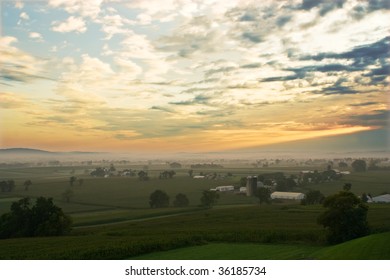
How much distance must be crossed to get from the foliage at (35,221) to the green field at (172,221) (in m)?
2.36

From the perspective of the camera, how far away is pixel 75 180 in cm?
6888

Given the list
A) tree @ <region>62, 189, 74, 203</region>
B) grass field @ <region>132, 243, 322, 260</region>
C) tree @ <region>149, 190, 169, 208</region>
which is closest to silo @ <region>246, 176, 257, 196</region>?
tree @ <region>149, 190, 169, 208</region>

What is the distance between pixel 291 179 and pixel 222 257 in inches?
2004

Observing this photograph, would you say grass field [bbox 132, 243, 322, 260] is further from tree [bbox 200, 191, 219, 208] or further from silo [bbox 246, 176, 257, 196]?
silo [bbox 246, 176, 257, 196]

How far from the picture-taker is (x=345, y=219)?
90.2ft

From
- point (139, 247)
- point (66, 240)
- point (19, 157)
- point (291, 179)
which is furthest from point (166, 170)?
point (139, 247)

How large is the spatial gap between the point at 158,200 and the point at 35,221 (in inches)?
963

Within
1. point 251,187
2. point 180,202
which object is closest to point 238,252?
point 180,202

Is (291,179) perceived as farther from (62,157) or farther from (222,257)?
(222,257)

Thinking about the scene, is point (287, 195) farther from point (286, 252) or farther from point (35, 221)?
point (35, 221)

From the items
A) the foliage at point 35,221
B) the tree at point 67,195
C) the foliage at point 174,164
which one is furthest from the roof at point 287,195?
the foliage at point 35,221

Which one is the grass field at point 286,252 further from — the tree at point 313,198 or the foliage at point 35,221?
the tree at point 313,198

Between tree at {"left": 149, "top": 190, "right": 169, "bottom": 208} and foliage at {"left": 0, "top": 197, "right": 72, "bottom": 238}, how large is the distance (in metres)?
21.5
